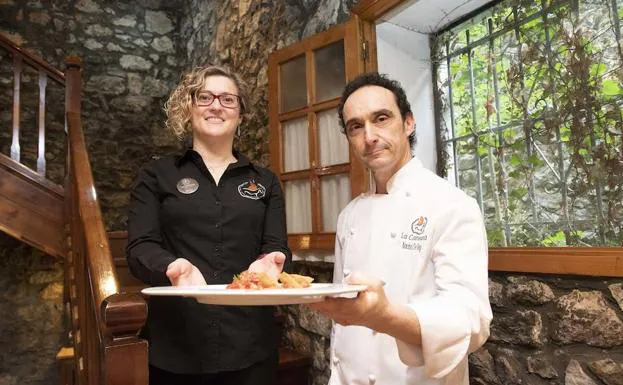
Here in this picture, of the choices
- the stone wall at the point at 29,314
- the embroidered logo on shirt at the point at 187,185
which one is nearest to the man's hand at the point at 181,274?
the embroidered logo on shirt at the point at 187,185

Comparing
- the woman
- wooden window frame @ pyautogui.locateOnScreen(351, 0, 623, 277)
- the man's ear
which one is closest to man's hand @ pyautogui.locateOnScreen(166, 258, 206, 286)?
the woman

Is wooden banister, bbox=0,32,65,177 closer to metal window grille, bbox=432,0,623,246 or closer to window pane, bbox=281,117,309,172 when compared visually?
window pane, bbox=281,117,309,172

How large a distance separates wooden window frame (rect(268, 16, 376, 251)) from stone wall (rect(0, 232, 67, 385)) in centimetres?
222

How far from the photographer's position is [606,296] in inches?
54.7

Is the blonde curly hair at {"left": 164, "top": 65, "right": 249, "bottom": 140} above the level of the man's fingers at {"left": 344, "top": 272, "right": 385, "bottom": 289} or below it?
above

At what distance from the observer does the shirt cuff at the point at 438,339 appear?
2.81 ft

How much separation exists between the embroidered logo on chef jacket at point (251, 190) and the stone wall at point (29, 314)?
9.33 ft

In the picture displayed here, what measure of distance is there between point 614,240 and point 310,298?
1.48 metres

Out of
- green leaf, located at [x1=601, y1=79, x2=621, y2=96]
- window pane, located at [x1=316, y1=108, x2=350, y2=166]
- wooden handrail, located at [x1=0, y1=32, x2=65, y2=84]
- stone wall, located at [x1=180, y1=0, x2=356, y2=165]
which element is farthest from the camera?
wooden handrail, located at [x1=0, y1=32, x2=65, y2=84]

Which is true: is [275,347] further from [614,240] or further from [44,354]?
[44,354]

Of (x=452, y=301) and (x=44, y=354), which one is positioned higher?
(x=452, y=301)

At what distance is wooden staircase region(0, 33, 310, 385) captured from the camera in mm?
966

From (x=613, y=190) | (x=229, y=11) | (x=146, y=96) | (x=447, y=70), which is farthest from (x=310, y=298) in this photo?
(x=146, y=96)

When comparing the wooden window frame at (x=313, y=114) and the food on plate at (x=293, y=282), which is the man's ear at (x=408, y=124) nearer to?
the food on plate at (x=293, y=282)
